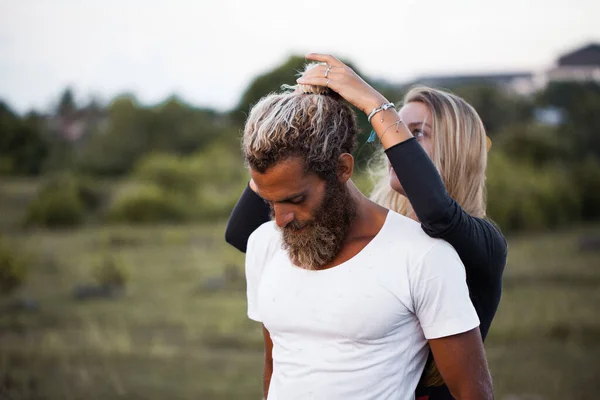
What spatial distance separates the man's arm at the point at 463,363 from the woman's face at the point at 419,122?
791mm

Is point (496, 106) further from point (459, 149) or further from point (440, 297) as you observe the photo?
point (440, 297)

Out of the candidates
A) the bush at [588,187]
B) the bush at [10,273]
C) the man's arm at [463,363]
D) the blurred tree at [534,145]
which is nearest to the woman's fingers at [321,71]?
the man's arm at [463,363]

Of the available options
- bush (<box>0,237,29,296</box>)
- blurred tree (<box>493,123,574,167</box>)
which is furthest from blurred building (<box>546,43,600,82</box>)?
bush (<box>0,237,29,296</box>)

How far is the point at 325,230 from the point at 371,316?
0.27 m

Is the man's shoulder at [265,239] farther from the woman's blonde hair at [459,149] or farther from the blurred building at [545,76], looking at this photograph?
the blurred building at [545,76]

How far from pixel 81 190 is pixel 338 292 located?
687 inches

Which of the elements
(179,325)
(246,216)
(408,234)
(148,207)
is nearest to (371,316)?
(408,234)

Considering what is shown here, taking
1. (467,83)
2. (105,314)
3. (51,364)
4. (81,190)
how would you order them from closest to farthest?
(51,364) → (105,314) → (81,190) → (467,83)

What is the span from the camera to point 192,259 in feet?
49.6

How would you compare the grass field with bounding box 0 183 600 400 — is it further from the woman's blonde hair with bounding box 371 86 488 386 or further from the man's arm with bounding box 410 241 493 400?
the man's arm with bounding box 410 241 493 400

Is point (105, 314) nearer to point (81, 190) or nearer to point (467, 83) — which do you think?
point (81, 190)

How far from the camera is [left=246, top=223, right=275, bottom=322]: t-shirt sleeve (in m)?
2.21

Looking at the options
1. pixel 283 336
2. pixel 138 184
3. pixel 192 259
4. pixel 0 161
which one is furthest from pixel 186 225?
pixel 283 336

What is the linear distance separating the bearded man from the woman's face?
0.52 m
